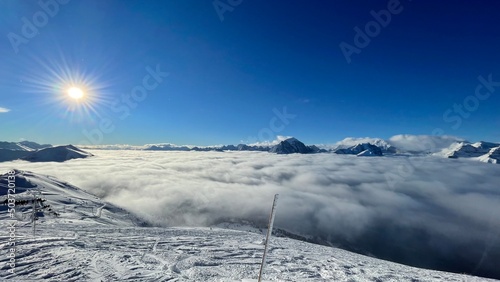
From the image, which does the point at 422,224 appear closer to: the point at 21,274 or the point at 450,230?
the point at 450,230

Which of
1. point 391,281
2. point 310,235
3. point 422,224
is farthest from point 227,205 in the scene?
point 391,281

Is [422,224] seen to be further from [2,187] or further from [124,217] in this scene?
[2,187]

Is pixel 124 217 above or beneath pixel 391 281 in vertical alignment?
beneath

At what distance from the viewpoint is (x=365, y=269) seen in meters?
19.4

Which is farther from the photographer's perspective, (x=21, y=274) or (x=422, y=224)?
(x=422, y=224)

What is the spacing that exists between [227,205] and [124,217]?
8661 cm

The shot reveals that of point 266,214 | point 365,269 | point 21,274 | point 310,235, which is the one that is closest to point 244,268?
point 365,269

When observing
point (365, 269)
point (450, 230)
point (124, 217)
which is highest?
point (365, 269)

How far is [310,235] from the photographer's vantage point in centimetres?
13012

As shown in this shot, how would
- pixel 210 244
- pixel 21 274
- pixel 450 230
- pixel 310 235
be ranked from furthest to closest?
pixel 450 230 → pixel 310 235 → pixel 210 244 → pixel 21 274

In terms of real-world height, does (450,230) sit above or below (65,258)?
below

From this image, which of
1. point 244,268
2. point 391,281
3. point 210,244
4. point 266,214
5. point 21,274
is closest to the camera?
point 21,274

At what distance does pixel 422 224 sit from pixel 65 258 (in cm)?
21217

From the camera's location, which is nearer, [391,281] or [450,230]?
[391,281]
